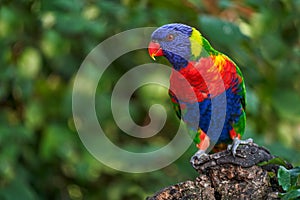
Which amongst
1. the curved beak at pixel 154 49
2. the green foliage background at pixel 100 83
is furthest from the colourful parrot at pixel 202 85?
the green foliage background at pixel 100 83

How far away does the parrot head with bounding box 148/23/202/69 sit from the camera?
4.63 ft

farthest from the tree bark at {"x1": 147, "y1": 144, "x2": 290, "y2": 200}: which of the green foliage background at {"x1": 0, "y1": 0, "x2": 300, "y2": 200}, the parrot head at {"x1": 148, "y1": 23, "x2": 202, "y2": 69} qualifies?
the green foliage background at {"x1": 0, "y1": 0, "x2": 300, "y2": 200}

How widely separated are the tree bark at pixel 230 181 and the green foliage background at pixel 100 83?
37.0 inches

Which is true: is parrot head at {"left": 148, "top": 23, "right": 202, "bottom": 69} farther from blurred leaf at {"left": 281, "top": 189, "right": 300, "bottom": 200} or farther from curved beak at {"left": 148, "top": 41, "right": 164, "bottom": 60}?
blurred leaf at {"left": 281, "top": 189, "right": 300, "bottom": 200}

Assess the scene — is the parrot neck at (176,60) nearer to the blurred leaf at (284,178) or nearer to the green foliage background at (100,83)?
the blurred leaf at (284,178)

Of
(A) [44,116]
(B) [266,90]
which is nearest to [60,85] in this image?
(A) [44,116]

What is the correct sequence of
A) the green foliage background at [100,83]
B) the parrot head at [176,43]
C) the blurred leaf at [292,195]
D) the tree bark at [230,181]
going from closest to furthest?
the blurred leaf at [292,195] < the tree bark at [230,181] < the parrot head at [176,43] < the green foliage background at [100,83]

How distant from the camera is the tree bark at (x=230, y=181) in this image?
48.8 inches

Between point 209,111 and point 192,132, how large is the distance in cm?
11

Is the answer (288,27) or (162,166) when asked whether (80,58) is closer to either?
(162,166)

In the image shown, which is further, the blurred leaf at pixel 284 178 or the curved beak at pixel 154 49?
the curved beak at pixel 154 49

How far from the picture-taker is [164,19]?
227cm

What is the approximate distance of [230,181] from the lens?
49.8 inches

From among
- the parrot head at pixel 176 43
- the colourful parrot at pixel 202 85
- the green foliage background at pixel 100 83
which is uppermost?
the parrot head at pixel 176 43
